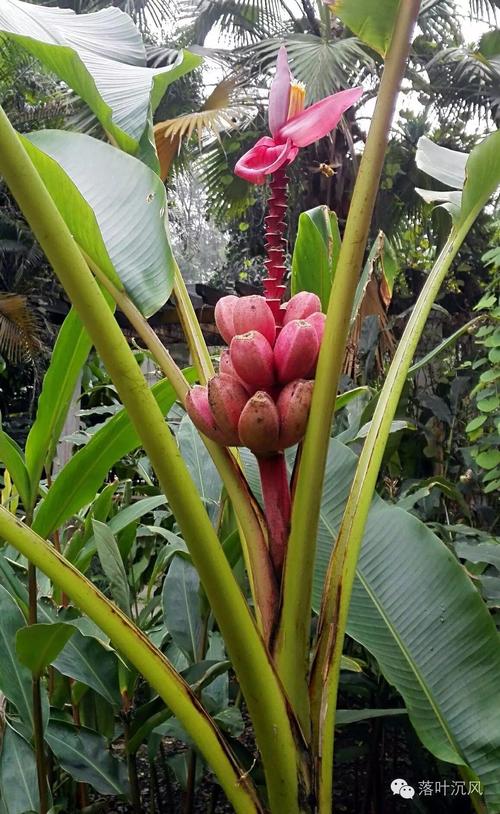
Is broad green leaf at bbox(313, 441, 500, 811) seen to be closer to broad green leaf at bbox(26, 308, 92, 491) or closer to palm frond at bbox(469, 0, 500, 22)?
broad green leaf at bbox(26, 308, 92, 491)

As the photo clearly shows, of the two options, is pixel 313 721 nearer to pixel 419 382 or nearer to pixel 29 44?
pixel 29 44

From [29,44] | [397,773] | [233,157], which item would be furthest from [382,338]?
[233,157]

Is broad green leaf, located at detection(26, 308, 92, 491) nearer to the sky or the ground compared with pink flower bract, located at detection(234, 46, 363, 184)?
nearer to the ground

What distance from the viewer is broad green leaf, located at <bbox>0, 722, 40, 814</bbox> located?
0.71 meters

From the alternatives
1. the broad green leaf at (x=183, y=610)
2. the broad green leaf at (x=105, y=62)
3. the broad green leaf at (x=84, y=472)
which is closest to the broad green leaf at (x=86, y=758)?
the broad green leaf at (x=183, y=610)

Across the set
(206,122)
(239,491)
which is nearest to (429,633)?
(239,491)

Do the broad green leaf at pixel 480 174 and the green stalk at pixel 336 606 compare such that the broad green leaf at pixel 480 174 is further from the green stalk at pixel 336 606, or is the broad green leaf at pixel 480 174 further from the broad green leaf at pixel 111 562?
the broad green leaf at pixel 111 562

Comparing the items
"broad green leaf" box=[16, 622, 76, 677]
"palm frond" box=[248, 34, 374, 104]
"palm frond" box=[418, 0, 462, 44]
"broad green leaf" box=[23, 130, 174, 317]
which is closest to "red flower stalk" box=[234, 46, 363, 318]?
"broad green leaf" box=[23, 130, 174, 317]

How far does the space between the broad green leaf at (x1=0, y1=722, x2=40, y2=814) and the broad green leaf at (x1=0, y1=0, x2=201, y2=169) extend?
0.70 metres

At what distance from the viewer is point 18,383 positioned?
516 cm

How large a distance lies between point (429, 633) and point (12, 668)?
1.61 feet

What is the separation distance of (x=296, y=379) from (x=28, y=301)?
15.9 ft

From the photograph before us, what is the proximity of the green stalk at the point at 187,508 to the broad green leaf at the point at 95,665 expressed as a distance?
35cm

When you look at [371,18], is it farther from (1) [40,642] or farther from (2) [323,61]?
(2) [323,61]
